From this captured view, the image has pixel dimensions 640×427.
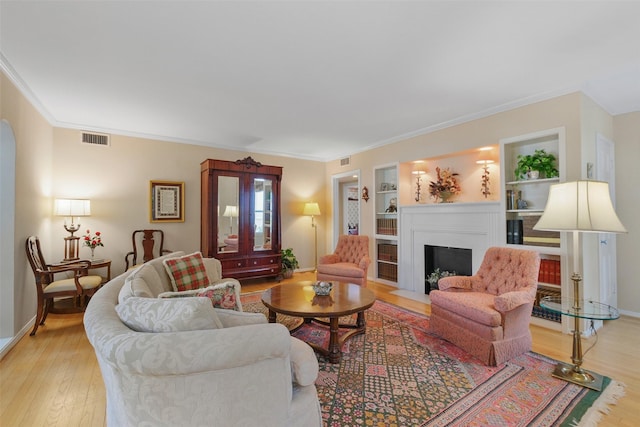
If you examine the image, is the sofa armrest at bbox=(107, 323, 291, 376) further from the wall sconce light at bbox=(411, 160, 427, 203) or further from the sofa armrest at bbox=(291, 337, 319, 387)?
the wall sconce light at bbox=(411, 160, 427, 203)

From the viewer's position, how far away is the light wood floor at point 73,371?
5.91 feet

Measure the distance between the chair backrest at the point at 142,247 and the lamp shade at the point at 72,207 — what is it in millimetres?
737

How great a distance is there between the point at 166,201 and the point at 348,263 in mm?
3198

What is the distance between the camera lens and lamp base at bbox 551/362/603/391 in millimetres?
2088

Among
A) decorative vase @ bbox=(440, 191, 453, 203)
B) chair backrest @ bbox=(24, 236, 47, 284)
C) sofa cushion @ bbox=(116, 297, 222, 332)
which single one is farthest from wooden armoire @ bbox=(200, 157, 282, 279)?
sofa cushion @ bbox=(116, 297, 222, 332)

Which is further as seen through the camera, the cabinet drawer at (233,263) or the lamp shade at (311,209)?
the lamp shade at (311,209)

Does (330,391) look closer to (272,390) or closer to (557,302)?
(272,390)

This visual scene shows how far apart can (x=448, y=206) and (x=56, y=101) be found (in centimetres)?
516

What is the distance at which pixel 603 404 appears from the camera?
6.19ft

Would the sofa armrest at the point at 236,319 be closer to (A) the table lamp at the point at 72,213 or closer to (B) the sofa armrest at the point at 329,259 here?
(B) the sofa armrest at the point at 329,259

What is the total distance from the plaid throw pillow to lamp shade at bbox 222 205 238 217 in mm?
1868

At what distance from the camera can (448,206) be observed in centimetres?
412

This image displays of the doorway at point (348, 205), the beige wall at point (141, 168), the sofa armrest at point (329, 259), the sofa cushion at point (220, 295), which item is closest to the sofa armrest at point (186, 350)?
the sofa cushion at point (220, 295)

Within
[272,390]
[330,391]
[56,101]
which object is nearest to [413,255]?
[330,391]
